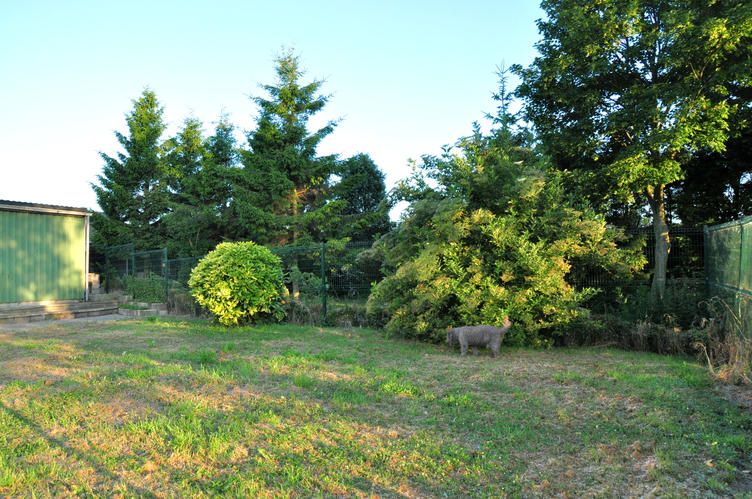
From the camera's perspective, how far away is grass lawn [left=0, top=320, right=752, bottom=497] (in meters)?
2.64

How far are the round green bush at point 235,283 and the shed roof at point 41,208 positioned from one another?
6.14 metres

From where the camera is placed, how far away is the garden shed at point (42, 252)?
1177 centimetres

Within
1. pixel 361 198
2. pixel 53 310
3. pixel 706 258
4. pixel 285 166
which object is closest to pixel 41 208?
pixel 53 310

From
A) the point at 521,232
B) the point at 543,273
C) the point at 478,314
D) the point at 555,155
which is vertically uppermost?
the point at 555,155

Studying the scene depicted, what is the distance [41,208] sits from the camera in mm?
12273

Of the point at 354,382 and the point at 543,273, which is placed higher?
the point at 543,273

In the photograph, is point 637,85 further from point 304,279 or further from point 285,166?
point 285,166

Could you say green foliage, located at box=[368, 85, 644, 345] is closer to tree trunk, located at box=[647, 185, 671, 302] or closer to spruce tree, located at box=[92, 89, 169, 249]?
tree trunk, located at box=[647, 185, 671, 302]

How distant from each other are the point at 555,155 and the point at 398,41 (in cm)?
422

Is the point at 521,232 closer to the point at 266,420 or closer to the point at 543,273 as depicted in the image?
the point at 543,273

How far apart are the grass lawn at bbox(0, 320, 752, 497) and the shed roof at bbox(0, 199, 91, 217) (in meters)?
7.58

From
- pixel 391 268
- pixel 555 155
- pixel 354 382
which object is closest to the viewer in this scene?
pixel 354 382

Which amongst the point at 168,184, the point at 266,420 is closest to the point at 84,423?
the point at 266,420

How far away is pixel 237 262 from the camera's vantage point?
8.97m
